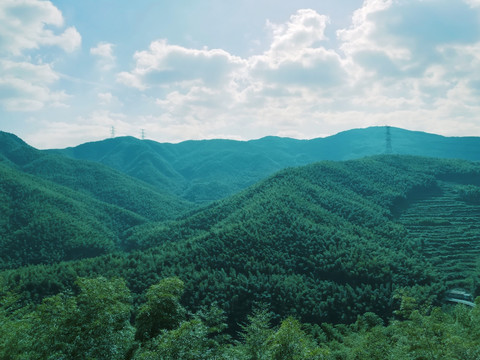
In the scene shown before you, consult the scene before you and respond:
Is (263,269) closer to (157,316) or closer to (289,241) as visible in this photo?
(289,241)

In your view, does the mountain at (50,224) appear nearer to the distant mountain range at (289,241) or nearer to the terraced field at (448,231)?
the distant mountain range at (289,241)

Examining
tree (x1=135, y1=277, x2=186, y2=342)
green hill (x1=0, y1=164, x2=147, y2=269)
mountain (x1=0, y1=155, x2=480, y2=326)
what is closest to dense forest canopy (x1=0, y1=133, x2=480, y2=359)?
tree (x1=135, y1=277, x2=186, y2=342)

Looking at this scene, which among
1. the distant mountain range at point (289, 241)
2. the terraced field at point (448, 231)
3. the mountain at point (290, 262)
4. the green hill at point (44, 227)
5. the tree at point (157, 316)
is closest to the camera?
the tree at point (157, 316)

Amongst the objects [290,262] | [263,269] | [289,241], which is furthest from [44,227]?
[290,262]

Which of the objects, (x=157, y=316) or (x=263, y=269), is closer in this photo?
(x=157, y=316)

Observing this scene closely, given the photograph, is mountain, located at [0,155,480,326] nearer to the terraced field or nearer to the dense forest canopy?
the dense forest canopy

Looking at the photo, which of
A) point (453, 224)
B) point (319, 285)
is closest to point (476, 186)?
point (453, 224)

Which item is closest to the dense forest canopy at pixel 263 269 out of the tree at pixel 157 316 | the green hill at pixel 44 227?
the tree at pixel 157 316

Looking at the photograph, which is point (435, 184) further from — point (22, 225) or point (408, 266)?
point (22, 225)
